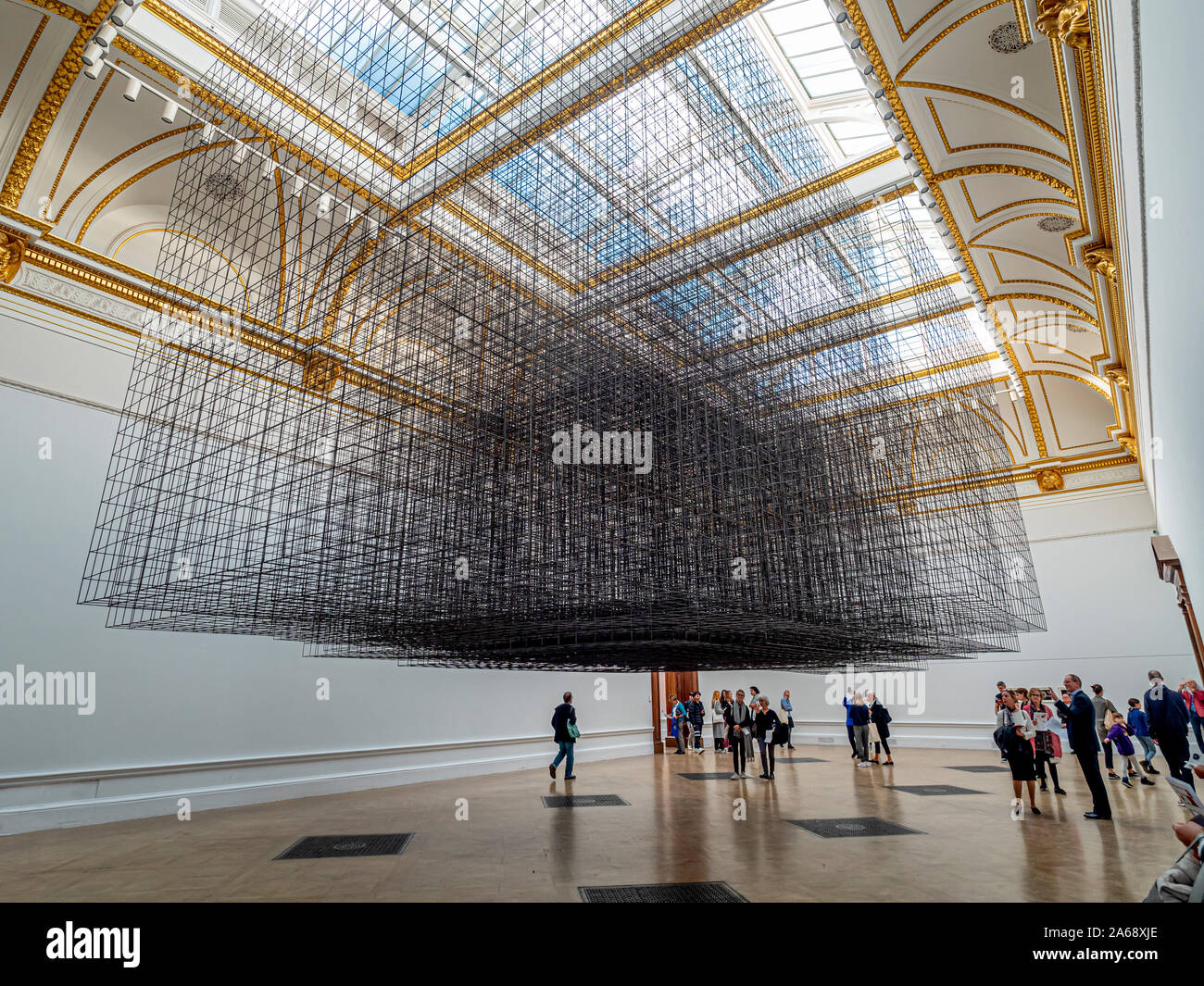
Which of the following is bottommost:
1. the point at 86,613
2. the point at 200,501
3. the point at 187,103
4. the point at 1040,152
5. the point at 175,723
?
the point at 175,723

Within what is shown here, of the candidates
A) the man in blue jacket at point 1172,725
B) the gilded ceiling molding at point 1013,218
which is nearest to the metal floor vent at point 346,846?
the man in blue jacket at point 1172,725

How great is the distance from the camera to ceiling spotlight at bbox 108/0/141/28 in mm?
6051

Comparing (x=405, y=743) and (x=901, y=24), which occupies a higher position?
(x=901, y=24)

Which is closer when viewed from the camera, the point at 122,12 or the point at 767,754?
the point at 122,12

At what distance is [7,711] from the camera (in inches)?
263

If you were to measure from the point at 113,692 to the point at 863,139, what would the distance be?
12118 mm

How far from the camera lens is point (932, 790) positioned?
8.52 meters

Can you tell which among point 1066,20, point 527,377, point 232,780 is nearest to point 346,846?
point 232,780

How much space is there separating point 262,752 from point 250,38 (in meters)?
8.38

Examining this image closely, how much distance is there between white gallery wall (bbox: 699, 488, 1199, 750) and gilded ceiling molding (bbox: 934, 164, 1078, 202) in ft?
30.7

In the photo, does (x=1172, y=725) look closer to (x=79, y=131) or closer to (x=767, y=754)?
(x=767, y=754)

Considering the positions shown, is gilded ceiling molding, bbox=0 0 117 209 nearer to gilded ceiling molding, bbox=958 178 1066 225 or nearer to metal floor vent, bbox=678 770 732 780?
gilded ceiling molding, bbox=958 178 1066 225
